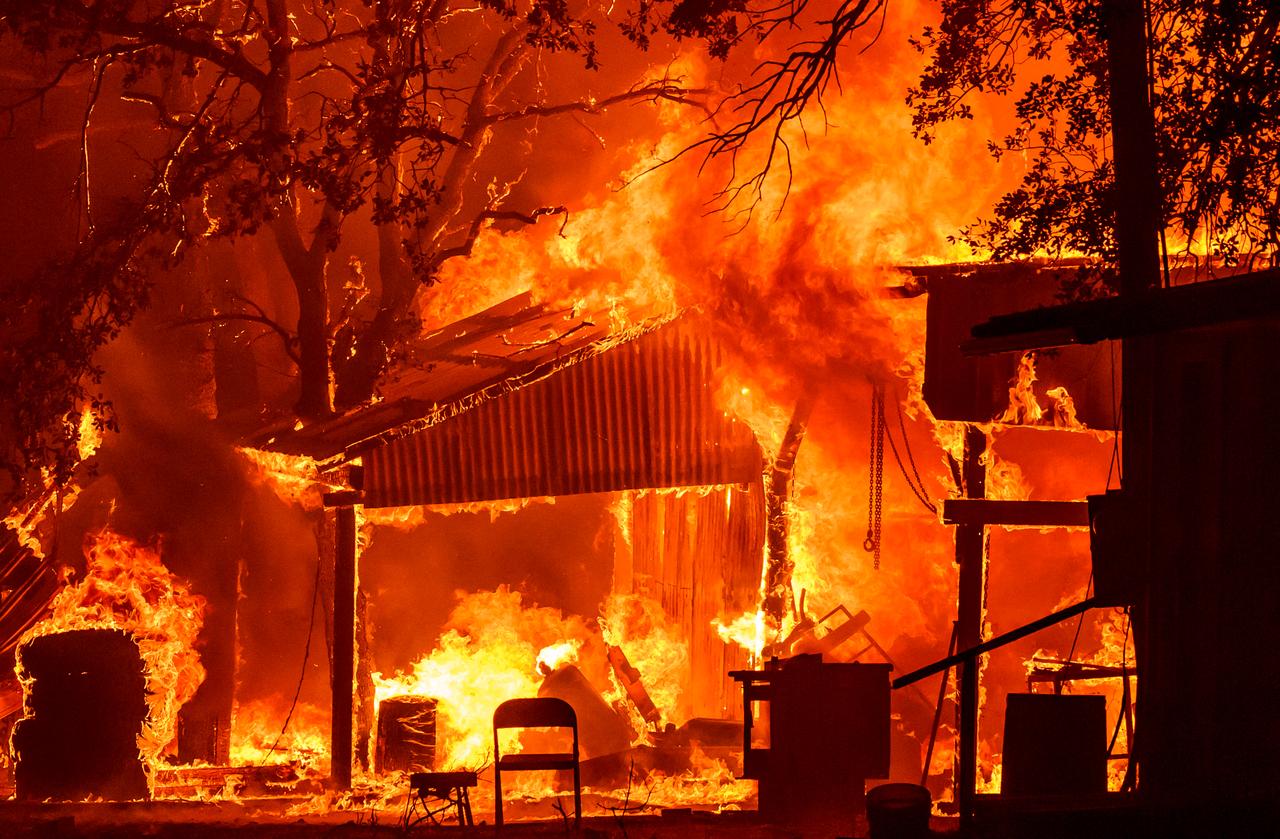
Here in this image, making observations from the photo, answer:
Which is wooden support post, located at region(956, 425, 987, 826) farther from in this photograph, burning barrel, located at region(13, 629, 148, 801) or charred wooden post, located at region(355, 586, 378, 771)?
burning barrel, located at region(13, 629, 148, 801)

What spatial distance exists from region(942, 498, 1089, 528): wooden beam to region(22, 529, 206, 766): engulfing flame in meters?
11.3

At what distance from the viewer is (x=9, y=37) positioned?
914 inches

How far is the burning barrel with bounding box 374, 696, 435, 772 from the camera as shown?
600 inches

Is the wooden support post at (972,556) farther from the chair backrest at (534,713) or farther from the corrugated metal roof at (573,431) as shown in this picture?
the chair backrest at (534,713)

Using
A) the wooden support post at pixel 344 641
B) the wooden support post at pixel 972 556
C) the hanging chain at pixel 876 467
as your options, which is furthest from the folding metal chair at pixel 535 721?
the hanging chain at pixel 876 467

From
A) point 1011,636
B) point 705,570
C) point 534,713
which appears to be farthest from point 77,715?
point 1011,636

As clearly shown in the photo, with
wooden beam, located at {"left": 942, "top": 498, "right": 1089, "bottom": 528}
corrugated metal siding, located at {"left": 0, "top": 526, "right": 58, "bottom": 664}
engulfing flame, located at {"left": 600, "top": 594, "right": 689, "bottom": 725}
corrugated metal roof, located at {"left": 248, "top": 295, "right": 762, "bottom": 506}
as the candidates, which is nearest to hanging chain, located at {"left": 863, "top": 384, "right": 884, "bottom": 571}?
corrugated metal roof, located at {"left": 248, "top": 295, "right": 762, "bottom": 506}

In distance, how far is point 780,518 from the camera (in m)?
13.8

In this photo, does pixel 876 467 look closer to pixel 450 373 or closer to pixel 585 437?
pixel 585 437

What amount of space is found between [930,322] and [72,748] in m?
10.6

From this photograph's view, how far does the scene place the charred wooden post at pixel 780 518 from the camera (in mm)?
13648

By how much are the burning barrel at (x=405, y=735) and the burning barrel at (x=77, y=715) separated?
3065mm

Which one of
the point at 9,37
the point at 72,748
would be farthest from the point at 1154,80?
the point at 9,37

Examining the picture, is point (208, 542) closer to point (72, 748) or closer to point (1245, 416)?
point (72, 748)
